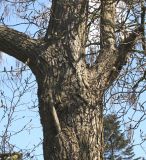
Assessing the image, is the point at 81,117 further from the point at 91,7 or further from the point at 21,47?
the point at 91,7

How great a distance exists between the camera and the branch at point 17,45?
15.8 feet

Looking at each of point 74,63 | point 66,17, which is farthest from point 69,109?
point 66,17

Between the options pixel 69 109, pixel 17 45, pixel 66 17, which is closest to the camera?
pixel 69 109

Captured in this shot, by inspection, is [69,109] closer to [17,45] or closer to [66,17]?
[17,45]

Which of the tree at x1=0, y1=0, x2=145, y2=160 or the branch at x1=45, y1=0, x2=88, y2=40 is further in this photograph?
the branch at x1=45, y1=0, x2=88, y2=40

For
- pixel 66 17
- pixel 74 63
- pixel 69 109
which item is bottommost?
pixel 69 109

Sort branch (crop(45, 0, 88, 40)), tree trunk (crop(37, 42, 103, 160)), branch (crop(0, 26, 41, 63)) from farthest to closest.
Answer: branch (crop(45, 0, 88, 40)), branch (crop(0, 26, 41, 63)), tree trunk (crop(37, 42, 103, 160))

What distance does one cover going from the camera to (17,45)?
4801 mm

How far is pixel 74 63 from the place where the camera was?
475 centimetres

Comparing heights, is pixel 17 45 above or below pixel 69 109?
above

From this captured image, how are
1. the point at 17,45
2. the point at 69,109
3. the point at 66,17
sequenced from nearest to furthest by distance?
the point at 69,109 → the point at 17,45 → the point at 66,17

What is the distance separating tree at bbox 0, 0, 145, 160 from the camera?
4.46 meters

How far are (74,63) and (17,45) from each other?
0.54 metres

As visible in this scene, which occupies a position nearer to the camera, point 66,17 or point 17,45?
point 17,45
